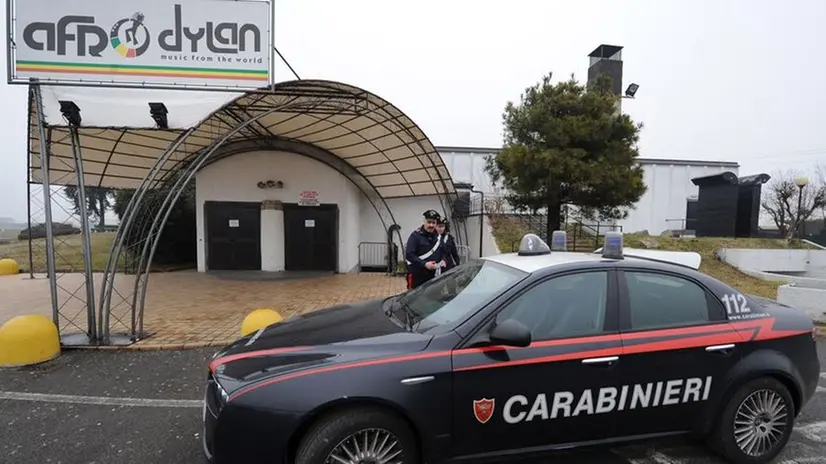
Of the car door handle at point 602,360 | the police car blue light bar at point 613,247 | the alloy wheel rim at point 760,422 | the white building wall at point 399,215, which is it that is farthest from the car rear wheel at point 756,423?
the white building wall at point 399,215

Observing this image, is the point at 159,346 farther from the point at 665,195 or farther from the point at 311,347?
the point at 665,195

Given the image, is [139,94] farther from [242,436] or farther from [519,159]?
[519,159]

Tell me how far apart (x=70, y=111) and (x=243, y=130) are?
19.8ft

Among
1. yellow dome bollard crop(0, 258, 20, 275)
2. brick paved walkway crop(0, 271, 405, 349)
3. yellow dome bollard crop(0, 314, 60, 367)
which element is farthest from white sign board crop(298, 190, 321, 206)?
yellow dome bollard crop(0, 258, 20, 275)

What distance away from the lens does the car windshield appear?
263cm

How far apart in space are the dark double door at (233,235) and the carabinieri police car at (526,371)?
10191 millimetres

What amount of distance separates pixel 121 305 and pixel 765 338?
944 centimetres

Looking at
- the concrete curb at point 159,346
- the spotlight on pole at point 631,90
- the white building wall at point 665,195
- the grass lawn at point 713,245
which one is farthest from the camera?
A: the white building wall at point 665,195

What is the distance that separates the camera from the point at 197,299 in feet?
27.2

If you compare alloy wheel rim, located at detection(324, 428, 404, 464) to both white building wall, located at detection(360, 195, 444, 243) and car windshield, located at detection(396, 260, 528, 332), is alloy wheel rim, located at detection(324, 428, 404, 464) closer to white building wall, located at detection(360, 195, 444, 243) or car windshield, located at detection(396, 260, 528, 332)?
car windshield, located at detection(396, 260, 528, 332)

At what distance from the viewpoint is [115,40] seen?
5211mm

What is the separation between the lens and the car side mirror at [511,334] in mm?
2264

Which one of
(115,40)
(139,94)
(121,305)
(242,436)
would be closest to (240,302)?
(121,305)

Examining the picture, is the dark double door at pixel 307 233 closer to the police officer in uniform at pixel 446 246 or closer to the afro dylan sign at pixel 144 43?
the afro dylan sign at pixel 144 43
